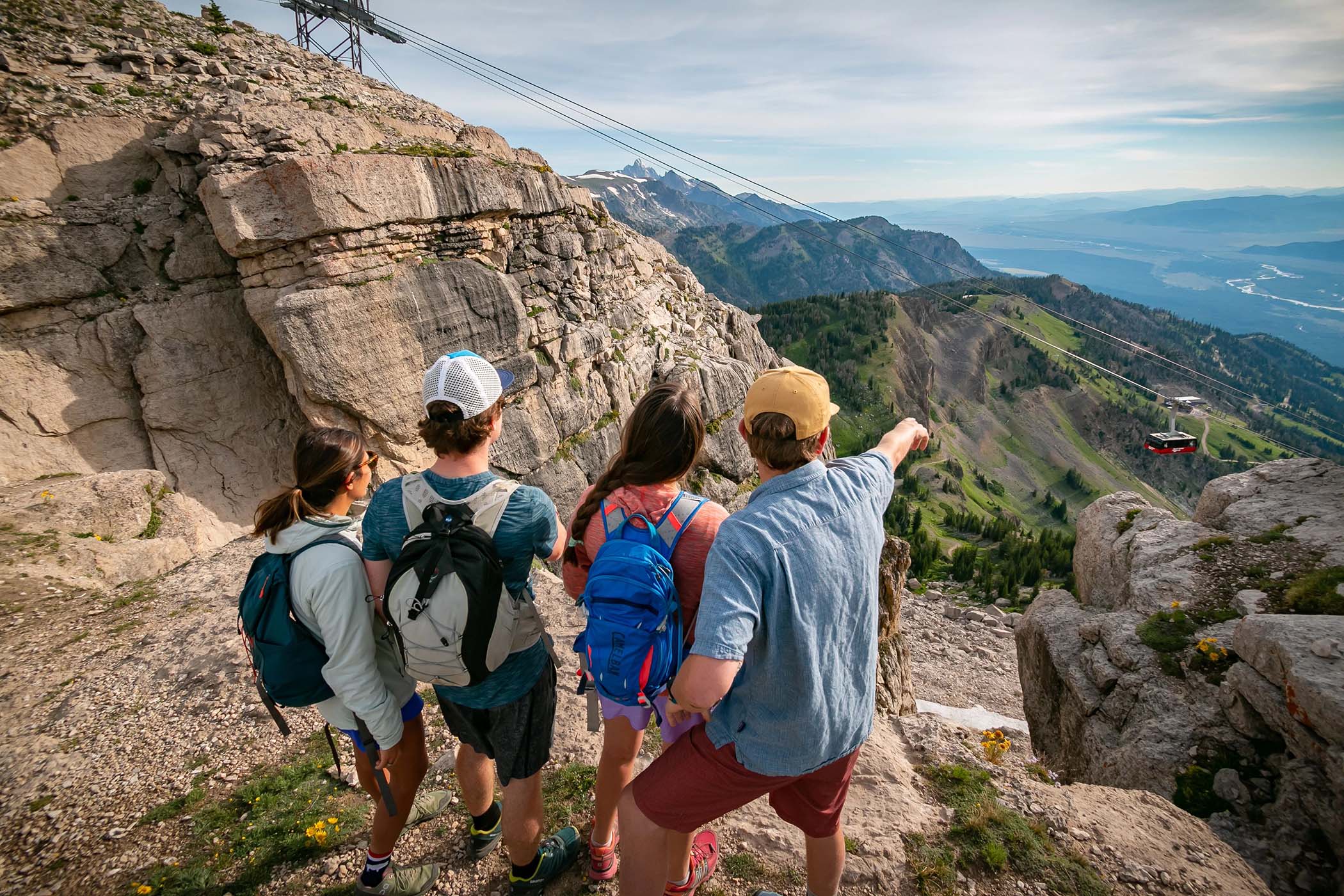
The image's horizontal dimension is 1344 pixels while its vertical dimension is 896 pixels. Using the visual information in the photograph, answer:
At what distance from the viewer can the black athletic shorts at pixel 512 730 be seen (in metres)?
3.90

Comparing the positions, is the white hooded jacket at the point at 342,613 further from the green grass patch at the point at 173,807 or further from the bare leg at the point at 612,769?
the green grass patch at the point at 173,807

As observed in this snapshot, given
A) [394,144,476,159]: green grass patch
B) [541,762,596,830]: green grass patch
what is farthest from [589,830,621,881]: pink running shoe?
[394,144,476,159]: green grass patch

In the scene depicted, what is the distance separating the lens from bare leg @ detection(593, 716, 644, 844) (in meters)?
3.94

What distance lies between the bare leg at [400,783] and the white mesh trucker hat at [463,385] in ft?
8.17

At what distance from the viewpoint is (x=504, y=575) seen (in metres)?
3.62

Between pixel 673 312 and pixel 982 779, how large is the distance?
96.3 ft

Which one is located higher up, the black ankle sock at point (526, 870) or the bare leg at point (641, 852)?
the bare leg at point (641, 852)

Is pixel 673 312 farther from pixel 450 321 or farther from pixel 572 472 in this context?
pixel 450 321

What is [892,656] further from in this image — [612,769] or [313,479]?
[313,479]

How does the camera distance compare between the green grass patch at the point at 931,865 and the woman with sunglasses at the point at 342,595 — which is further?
the green grass patch at the point at 931,865

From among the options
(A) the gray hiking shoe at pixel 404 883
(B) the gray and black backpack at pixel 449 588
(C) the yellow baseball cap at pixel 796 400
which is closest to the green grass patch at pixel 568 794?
(A) the gray hiking shoe at pixel 404 883

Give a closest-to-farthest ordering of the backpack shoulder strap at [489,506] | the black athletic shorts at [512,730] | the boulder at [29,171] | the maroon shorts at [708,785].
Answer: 1. the maroon shorts at [708,785]
2. the backpack shoulder strap at [489,506]
3. the black athletic shorts at [512,730]
4. the boulder at [29,171]

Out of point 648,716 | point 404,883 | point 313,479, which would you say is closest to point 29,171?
point 313,479

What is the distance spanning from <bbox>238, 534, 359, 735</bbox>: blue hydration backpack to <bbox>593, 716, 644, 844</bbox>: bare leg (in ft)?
6.45
